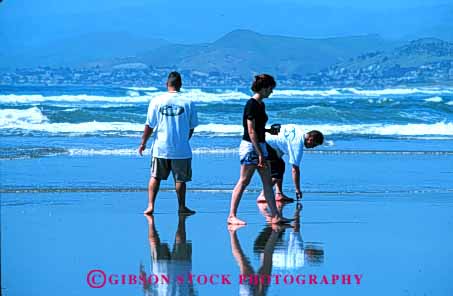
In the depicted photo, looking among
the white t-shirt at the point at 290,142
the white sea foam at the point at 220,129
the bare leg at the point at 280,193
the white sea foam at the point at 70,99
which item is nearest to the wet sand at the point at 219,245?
the bare leg at the point at 280,193

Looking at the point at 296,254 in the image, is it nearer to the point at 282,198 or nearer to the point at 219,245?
the point at 219,245

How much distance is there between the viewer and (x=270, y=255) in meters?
8.27

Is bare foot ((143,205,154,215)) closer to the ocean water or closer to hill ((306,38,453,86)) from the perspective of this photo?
the ocean water

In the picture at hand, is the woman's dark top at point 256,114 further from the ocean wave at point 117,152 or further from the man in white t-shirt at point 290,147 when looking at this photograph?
the ocean wave at point 117,152

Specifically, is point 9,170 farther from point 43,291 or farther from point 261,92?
point 43,291

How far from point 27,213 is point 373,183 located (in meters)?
4.93

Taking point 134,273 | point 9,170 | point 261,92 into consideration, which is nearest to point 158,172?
point 261,92

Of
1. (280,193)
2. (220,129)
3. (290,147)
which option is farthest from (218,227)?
(220,129)

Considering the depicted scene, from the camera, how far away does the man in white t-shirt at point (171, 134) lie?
10.4m

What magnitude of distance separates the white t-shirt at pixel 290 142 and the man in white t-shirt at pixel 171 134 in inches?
50.1

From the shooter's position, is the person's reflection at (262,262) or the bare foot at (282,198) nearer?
the person's reflection at (262,262)

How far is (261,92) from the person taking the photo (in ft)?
31.7

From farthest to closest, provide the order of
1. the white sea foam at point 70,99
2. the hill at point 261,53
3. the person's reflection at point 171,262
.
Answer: the hill at point 261,53, the white sea foam at point 70,99, the person's reflection at point 171,262

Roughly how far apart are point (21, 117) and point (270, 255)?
24.9m
